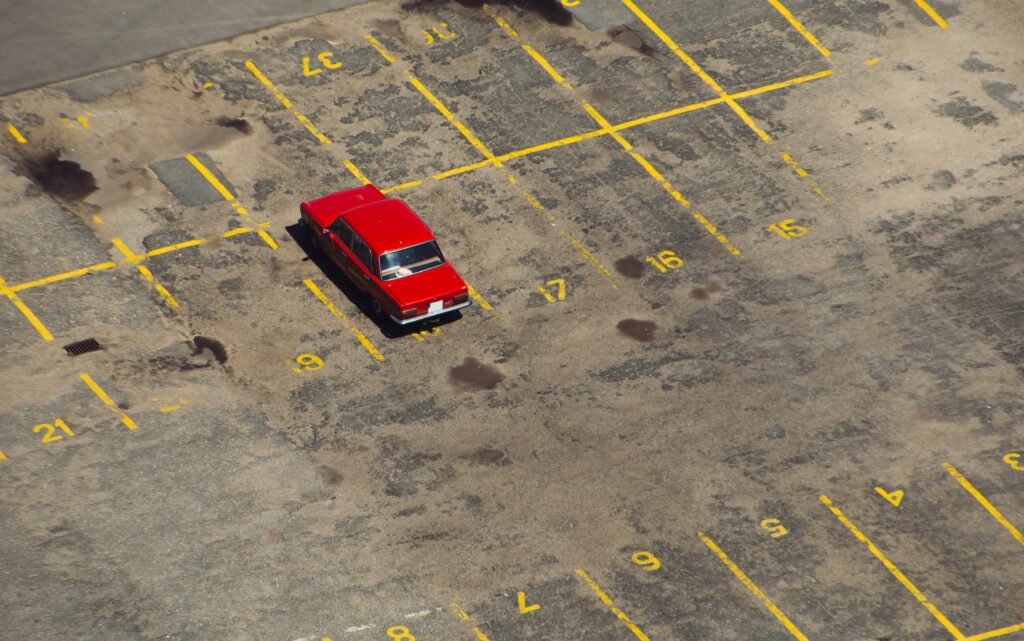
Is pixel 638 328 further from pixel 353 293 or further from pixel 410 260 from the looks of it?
pixel 353 293

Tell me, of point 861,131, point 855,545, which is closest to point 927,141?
point 861,131

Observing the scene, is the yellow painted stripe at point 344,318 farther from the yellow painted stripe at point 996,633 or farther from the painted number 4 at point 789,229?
the yellow painted stripe at point 996,633

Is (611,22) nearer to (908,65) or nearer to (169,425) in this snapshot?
(908,65)

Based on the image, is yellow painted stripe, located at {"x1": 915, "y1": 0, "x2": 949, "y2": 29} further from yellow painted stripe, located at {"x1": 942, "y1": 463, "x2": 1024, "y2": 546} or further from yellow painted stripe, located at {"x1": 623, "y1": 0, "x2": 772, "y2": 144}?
yellow painted stripe, located at {"x1": 942, "y1": 463, "x2": 1024, "y2": 546}

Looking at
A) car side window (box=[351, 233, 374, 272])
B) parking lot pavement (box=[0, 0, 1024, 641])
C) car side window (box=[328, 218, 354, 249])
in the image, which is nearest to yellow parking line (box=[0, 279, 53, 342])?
parking lot pavement (box=[0, 0, 1024, 641])

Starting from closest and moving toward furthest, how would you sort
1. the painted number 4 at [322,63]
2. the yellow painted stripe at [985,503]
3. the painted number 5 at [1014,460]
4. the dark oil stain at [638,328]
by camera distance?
the yellow painted stripe at [985,503], the painted number 5 at [1014,460], the dark oil stain at [638,328], the painted number 4 at [322,63]

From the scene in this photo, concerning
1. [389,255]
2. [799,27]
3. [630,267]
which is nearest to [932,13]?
[799,27]

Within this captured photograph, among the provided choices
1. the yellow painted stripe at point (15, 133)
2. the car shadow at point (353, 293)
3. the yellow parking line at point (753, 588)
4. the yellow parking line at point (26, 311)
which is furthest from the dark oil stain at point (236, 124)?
the yellow parking line at point (753, 588)
